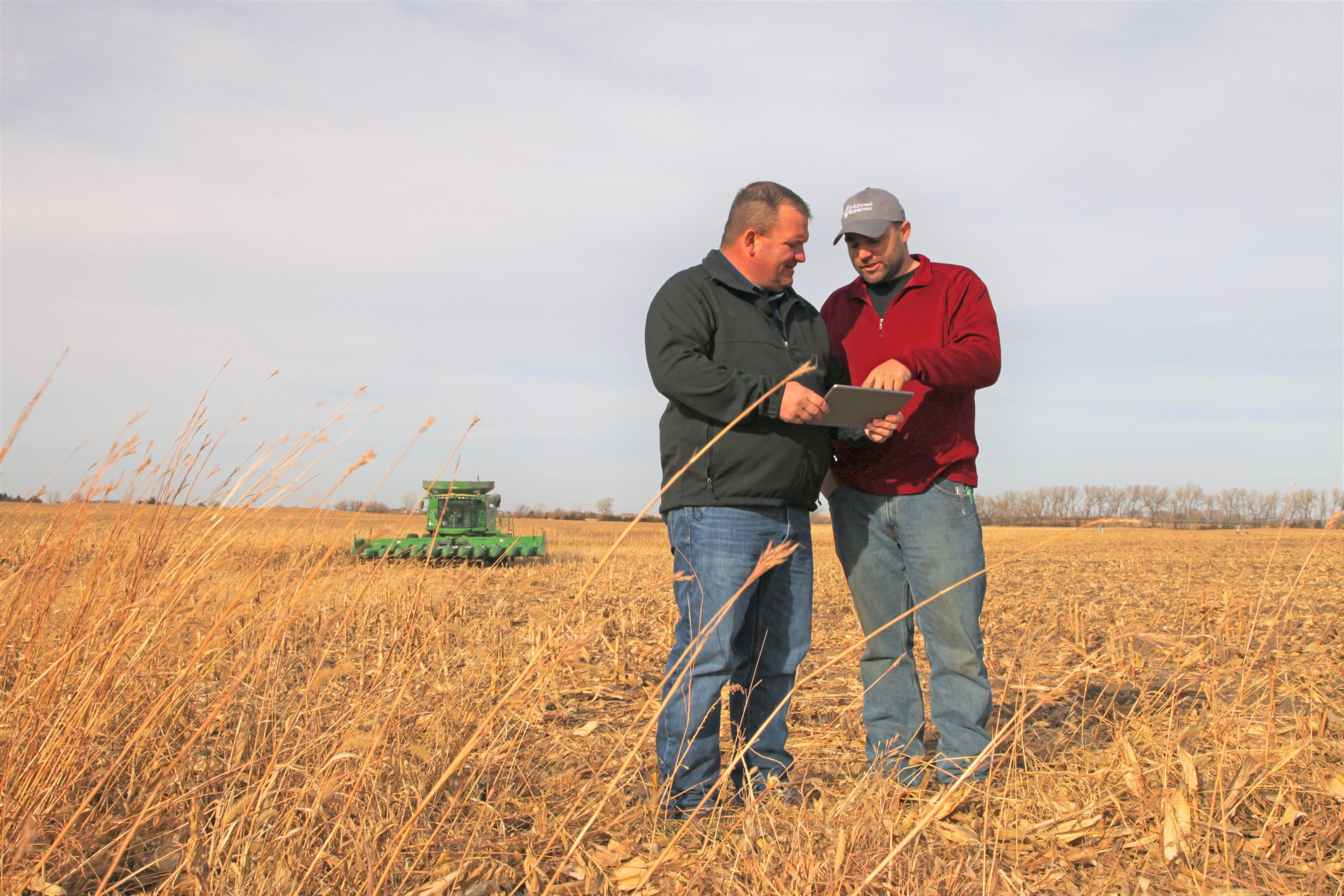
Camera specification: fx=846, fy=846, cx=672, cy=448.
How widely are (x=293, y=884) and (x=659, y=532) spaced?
134 feet

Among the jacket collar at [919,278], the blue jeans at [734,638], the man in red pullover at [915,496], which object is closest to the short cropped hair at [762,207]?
the man in red pullover at [915,496]

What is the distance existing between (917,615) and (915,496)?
18.3 inches

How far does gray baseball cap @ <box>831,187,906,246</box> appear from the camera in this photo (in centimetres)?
308

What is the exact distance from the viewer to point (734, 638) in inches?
109

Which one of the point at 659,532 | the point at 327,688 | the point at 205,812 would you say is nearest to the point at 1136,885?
the point at 205,812

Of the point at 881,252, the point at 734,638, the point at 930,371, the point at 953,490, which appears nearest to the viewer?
the point at 734,638

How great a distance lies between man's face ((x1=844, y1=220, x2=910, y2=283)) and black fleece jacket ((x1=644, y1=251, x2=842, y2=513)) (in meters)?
0.39

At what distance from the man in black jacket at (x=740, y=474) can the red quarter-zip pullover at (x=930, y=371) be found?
10.3 inches

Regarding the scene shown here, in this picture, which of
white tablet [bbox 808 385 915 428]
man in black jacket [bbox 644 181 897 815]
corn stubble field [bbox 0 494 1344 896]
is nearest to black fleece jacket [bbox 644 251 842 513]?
man in black jacket [bbox 644 181 897 815]

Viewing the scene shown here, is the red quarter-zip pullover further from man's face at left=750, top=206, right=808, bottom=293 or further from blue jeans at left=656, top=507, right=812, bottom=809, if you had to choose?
man's face at left=750, top=206, right=808, bottom=293

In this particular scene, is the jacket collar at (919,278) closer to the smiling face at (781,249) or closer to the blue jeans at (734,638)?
the smiling face at (781,249)

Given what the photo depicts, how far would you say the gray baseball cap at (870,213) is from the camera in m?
3.08

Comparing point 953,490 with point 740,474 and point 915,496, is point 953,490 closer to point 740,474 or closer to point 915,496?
point 915,496

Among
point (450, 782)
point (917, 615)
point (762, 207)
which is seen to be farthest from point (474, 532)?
point (762, 207)
